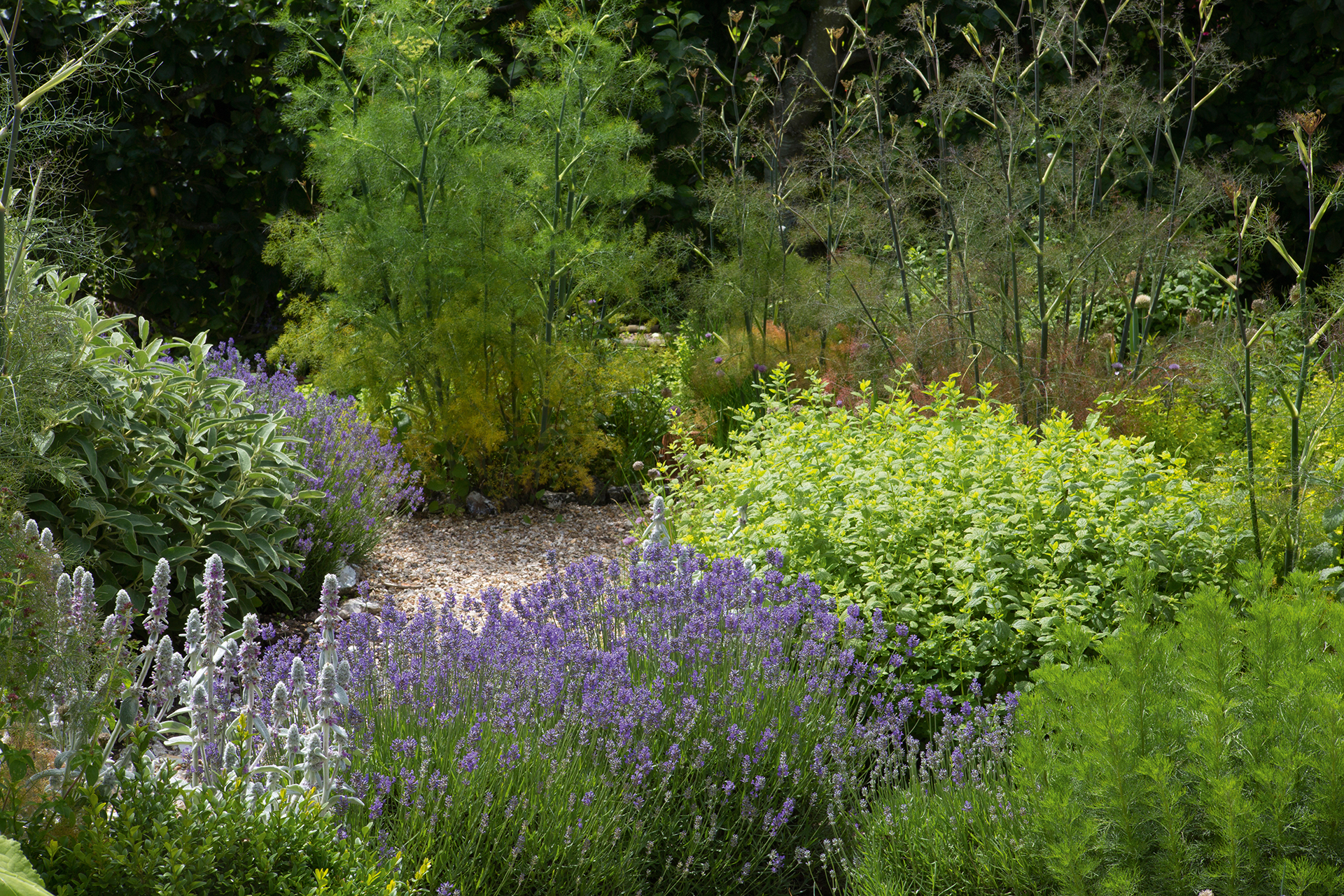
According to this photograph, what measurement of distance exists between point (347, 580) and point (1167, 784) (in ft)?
11.7

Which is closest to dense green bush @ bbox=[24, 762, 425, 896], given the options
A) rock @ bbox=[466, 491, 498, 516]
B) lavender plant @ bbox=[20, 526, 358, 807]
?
lavender plant @ bbox=[20, 526, 358, 807]

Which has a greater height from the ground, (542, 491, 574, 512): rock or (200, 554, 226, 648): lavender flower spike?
(200, 554, 226, 648): lavender flower spike

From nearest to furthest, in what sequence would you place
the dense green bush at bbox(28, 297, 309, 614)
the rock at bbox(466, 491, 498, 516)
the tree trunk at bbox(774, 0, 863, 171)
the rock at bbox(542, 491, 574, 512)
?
the dense green bush at bbox(28, 297, 309, 614) → the rock at bbox(466, 491, 498, 516) → the rock at bbox(542, 491, 574, 512) → the tree trunk at bbox(774, 0, 863, 171)

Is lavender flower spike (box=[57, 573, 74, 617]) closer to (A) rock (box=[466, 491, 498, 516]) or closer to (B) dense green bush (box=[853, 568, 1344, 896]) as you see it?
(B) dense green bush (box=[853, 568, 1344, 896])

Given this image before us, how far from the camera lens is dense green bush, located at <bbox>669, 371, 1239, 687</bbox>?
324 centimetres

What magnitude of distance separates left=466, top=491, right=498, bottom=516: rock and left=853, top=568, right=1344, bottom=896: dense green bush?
3953 mm

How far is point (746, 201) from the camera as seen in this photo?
694 cm

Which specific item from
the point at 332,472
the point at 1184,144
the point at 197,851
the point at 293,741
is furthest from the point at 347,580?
the point at 1184,144

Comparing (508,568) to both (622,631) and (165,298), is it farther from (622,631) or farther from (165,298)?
(165,298)

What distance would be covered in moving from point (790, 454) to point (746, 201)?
9.90 feet

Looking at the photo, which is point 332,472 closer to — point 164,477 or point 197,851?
point 164,477

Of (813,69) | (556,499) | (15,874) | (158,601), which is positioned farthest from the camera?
(813,69)

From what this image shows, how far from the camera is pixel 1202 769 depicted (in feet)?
6.86

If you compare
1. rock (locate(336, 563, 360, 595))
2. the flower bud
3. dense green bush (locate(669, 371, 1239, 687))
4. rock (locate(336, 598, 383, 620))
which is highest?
dense green bush (locate(669, 371, 1239, 687))
